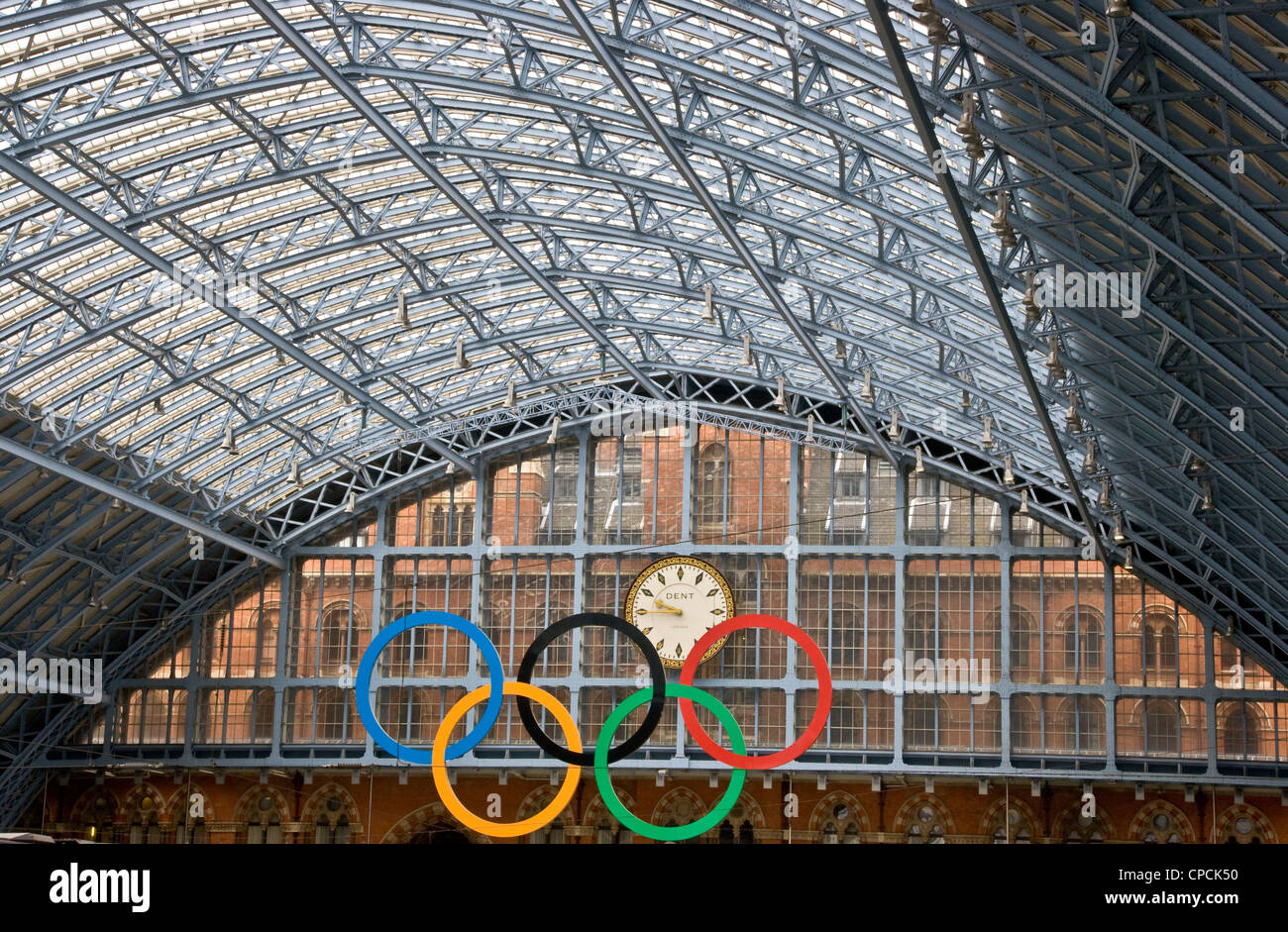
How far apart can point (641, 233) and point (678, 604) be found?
Answer: 52.7 feet

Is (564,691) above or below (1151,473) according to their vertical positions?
below

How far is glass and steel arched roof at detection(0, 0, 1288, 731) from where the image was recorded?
24.0 m

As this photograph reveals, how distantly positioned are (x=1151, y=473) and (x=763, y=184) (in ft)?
46.4

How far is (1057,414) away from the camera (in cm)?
4297

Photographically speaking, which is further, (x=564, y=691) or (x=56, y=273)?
(x=564, y=691)

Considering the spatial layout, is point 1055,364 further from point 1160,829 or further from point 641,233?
point 1160,829

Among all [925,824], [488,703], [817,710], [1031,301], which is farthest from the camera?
[925,824]

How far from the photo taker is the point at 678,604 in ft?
161

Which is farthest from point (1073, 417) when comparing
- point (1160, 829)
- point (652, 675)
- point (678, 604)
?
point (1160, 829)

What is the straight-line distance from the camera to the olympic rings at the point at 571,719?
38625 mm
